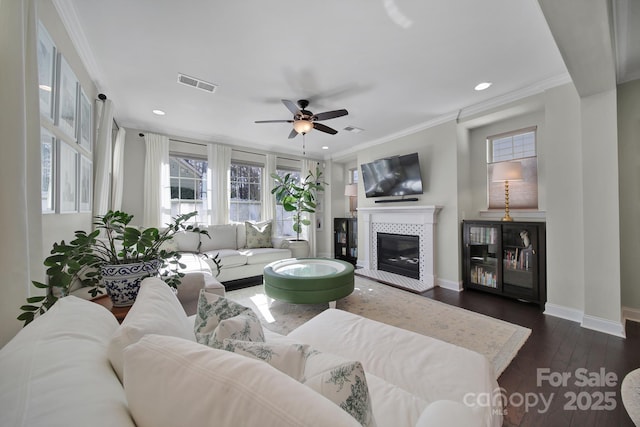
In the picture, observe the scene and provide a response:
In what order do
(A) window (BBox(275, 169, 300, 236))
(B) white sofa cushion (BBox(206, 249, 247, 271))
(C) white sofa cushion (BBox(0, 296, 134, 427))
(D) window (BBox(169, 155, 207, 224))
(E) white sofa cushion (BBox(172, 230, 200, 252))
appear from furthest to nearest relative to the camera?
(A) window (BBox(275, 169, 300, 236)) → (D) window (BBox(169, 155, 207, 224)) → (E) white sofa cushion (BBox(172, 230, 200, 252)) → (B) white sofa cushion (BBox(206, 249, 247, 271)) → (C) white sofa cushion (BBox(0, 296, 134, 427))

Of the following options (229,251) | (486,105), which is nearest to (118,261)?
(229,251)

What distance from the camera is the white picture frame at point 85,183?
6.88 feet

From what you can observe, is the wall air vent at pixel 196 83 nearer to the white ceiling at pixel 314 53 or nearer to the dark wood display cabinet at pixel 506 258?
the white ceiling at pixel 314 53

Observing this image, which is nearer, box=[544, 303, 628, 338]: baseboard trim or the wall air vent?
box=[544, 303, 628, 338]: baseboard trim

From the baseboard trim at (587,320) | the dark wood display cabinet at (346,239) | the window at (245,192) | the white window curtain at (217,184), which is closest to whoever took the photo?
the baseboard trim at (587,320)

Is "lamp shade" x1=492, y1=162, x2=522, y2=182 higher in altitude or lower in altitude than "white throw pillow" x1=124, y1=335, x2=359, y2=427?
higher

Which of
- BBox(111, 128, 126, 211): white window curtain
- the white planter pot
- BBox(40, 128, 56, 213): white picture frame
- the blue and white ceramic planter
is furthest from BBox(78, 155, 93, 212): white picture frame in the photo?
Answer: the white planter pot

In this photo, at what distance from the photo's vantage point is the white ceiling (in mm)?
1699

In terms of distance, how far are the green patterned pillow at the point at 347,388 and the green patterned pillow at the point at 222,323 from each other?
28 centimetres

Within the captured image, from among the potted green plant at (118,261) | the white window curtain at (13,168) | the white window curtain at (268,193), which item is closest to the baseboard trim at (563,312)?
the potted green plant at (118,261)

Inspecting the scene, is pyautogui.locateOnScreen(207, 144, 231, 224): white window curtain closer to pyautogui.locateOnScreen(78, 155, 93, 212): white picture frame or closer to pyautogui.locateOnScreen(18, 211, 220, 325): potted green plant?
pyautogui.locateOnScreen(78, 155, 93, 212): white picture frame

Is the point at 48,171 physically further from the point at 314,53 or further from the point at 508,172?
the point at 508,172

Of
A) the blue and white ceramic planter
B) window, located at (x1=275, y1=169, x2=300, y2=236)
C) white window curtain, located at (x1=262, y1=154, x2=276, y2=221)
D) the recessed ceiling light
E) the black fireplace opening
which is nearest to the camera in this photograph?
the blue and white ceramic planter

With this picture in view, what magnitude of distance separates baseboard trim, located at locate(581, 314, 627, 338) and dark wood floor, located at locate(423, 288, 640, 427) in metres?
0.06
